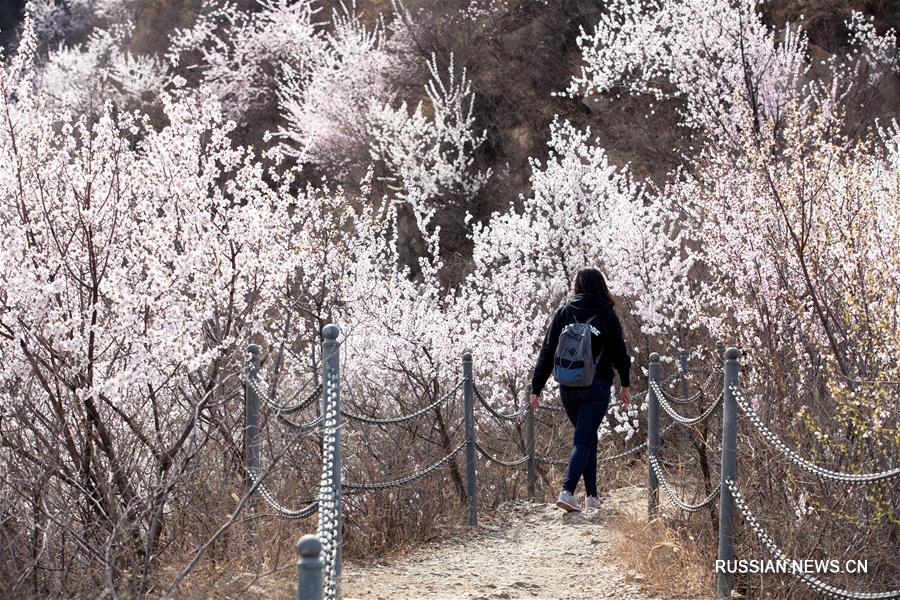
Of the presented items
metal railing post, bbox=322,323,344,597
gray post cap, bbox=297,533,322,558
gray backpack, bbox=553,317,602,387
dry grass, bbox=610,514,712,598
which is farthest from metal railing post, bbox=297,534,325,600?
gray backpack, bbox=553,317,602,387

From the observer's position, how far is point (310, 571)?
2434mm

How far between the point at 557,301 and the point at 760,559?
27.6 feet

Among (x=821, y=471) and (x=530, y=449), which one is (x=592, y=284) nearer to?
(x=530, y=449)

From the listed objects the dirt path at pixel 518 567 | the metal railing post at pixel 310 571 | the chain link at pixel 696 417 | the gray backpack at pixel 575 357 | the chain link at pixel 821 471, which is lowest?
the dirt path at pixel 518 567

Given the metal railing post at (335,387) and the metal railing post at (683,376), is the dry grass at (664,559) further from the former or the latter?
the metal railing post at (683,376)

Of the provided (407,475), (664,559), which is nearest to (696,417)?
(664,559)

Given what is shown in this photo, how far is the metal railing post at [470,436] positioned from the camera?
738 cm

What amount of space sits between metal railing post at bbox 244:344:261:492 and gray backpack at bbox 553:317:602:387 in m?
2.11

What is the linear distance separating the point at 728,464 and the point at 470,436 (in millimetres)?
2866

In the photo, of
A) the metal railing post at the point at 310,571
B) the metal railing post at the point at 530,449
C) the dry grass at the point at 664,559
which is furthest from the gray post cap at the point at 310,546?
the metal railing post at the point at 530,449

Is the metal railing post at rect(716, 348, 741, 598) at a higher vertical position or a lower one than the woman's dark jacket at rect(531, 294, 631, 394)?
lower

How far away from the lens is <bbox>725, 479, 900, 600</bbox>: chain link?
3977 mm

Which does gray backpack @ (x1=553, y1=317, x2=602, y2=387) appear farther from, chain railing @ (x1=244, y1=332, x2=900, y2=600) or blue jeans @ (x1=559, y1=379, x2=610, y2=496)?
chain railing @ (x1=244, y1=332, x2=900, y2=600)

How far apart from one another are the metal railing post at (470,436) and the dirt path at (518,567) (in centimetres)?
20
